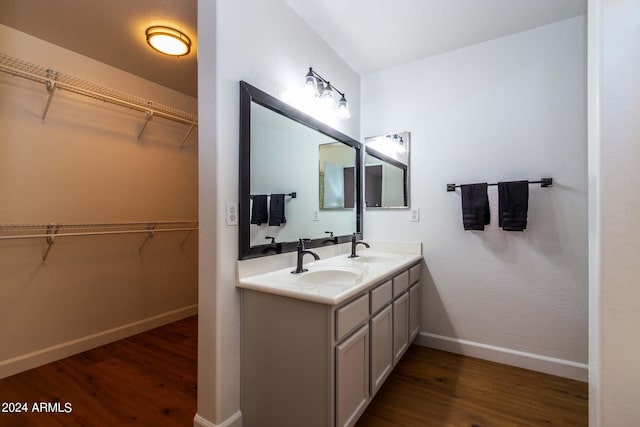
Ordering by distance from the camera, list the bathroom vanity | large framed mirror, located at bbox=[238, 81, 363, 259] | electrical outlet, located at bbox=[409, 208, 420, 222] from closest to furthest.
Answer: the bathroom vanity
large framed mirror, located at bbox=[238, 81, 363, 259]
electrical outlet, located at bbox=[409, 208, 420, 222]

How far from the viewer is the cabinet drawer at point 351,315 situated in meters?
1.30

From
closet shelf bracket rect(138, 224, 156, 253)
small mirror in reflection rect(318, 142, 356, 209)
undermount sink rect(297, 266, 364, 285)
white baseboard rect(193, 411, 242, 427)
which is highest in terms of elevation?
small mirror in reflection rect(318, 142, 356, 209)

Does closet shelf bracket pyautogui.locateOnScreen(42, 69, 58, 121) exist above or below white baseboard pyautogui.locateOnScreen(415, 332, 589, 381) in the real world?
above

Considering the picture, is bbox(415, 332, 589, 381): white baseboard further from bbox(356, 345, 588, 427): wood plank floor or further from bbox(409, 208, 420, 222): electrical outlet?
bbox(409, 208, 420, 222): electrical outlet

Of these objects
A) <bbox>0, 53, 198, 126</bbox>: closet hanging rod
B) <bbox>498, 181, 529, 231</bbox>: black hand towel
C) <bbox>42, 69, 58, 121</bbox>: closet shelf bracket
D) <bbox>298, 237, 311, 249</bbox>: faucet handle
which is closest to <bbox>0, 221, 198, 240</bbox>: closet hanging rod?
<bbox>42, 69, 58, 121</bbox>: closet shelf bracket

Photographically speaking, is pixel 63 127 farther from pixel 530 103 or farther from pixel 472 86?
pixel 530 103

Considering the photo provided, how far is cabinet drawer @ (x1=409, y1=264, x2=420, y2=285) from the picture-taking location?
2.30m

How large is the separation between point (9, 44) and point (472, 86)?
12.1 feet

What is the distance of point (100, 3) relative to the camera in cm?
→ 187

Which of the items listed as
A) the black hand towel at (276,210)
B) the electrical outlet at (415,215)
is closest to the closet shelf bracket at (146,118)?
the black hand towel at (276,210)

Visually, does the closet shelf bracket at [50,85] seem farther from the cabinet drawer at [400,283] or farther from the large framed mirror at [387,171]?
the cabinet drawer at [400,283]

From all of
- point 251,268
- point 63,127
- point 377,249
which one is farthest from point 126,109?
point 377,249

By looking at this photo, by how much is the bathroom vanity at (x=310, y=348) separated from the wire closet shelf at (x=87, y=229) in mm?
1887

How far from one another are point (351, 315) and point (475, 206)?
4.93 feet
